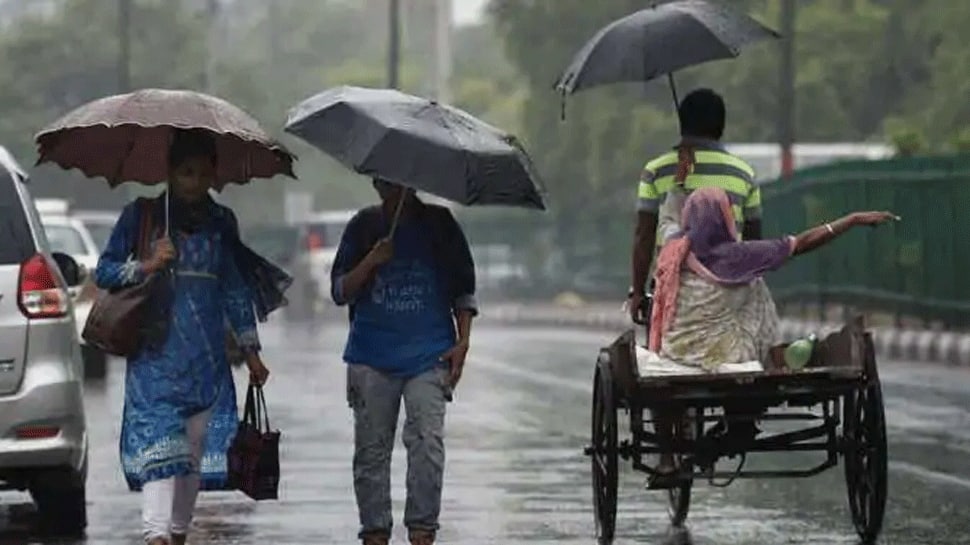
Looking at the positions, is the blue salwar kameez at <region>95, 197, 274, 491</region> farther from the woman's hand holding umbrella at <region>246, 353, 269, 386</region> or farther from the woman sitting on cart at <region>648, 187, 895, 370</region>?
the woman sitting on cart at <region>648, 187, 895, 370</region>

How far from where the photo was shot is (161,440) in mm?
9461

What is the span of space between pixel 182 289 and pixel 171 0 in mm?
70956

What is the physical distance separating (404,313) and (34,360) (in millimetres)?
2129

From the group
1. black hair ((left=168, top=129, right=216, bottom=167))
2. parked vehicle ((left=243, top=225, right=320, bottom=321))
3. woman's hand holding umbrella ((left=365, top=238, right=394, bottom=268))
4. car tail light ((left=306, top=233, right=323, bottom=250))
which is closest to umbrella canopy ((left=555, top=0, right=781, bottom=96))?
woman's hand holding umbrella ((left=365, top=238, right=394, bottom=268))

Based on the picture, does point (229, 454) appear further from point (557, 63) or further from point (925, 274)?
point (557, 63)

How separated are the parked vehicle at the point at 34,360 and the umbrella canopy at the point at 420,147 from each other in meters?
2.09

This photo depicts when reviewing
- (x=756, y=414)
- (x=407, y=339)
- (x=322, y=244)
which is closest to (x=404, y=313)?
(x=407, y=339)

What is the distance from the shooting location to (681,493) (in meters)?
11.9

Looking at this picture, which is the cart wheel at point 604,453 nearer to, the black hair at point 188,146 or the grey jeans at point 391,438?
the grey jeans at point 391,438

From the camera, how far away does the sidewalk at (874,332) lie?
87.9 ft

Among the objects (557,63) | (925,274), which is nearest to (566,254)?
(557,63)

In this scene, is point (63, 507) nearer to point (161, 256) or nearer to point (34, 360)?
point (34, 360)

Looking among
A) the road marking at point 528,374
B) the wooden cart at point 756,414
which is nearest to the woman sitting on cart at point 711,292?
the wooden cart at point 756,414

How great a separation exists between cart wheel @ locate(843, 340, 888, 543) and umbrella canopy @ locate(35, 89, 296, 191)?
Result: 239 centimetres
